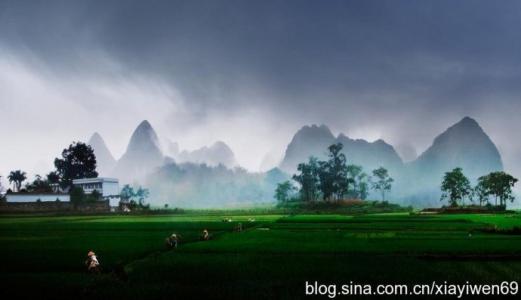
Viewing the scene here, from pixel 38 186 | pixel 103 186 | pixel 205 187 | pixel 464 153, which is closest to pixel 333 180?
pixel 103 186

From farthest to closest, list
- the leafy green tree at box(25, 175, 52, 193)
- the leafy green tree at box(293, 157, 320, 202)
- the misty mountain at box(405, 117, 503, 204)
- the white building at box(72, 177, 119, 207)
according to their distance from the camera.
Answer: the misty mountain at box(405, 117, 503, 204)
the white building at box(72, 177, 119, 207)
the leafy green tree at box(293, 157, 320, 202)
the leafy green tree at box(25, 175, 52, 193)

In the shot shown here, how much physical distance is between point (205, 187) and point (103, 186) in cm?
9219

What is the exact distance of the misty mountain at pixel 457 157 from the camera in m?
168

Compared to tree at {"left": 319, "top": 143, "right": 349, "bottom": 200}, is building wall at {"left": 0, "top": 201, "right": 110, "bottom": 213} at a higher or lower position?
lower

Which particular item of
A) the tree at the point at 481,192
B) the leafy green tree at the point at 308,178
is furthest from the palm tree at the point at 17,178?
the tree at the point at 481,192

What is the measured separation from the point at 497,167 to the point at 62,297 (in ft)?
614

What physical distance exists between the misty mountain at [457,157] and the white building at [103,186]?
12134 cm

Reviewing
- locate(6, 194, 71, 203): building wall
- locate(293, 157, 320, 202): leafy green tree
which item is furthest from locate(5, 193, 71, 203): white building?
locate(293, 157, 320, 202): leafy green tree

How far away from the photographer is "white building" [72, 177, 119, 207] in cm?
7719

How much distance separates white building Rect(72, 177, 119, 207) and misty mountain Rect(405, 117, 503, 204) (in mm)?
121343

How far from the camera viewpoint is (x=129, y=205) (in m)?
63.8

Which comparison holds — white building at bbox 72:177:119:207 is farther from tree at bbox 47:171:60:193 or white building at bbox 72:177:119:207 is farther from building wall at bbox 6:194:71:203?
building wall at bbox 6:194:71:203

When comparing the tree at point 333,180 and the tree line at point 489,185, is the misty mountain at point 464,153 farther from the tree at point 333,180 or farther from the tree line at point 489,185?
the tree line at point 489,185

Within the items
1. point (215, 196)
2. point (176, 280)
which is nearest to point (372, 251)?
point (176, 280)
